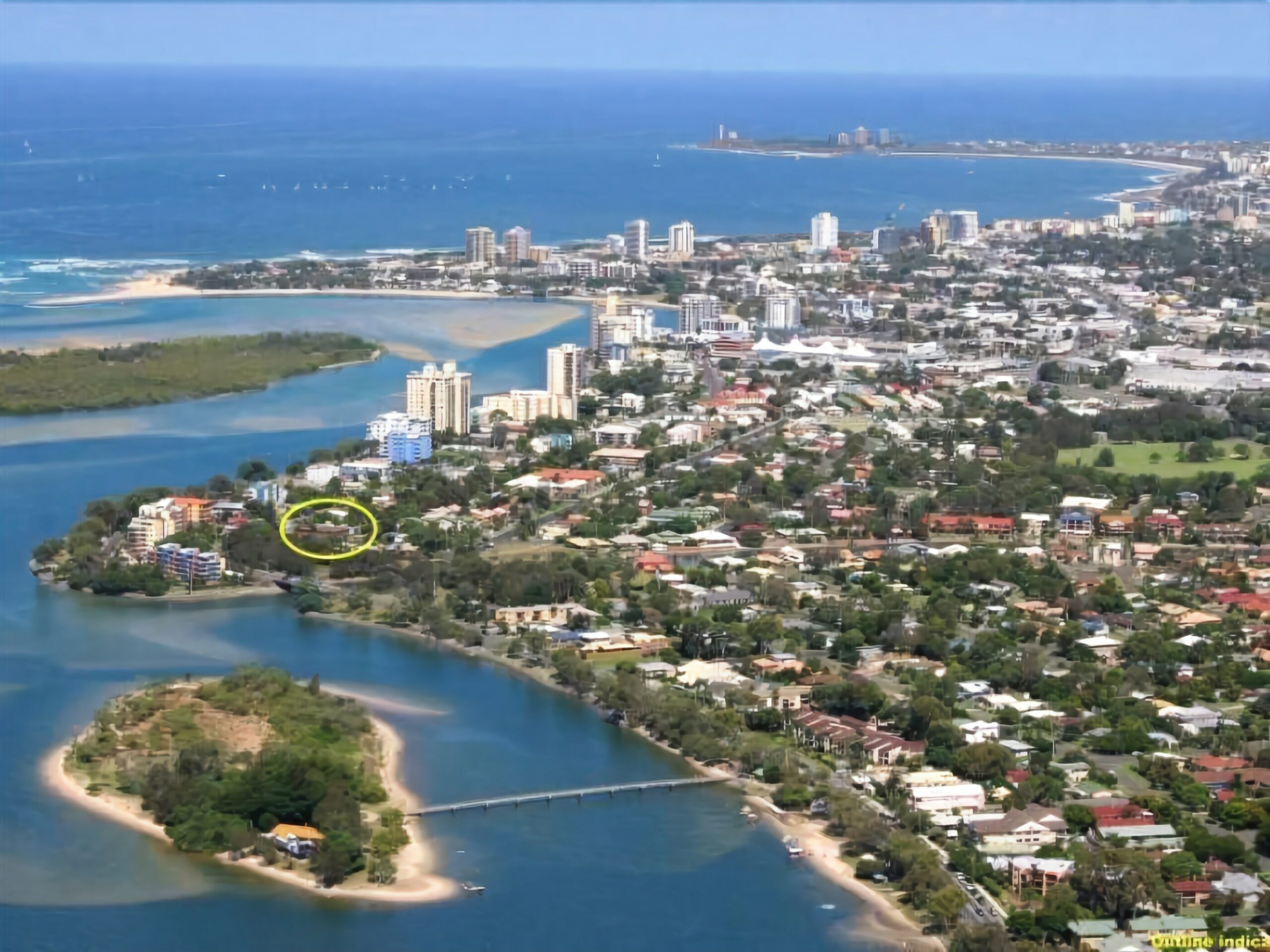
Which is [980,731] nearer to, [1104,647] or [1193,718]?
[1193,718]

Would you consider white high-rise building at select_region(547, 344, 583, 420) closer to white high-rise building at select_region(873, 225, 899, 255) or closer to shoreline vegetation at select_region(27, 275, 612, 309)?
shoreline vegetation at select_region(27, 275, 612, 309)

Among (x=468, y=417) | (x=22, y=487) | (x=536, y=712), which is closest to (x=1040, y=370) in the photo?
(x=468, y=417)

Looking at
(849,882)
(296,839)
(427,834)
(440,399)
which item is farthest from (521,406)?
(849,882)

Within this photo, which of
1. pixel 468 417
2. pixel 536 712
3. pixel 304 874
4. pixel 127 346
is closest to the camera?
pixel 304 874

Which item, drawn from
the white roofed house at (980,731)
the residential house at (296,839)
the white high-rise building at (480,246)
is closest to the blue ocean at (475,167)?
the white high-rise building at (480,246)

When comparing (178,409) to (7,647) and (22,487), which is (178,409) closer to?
(22,487)
